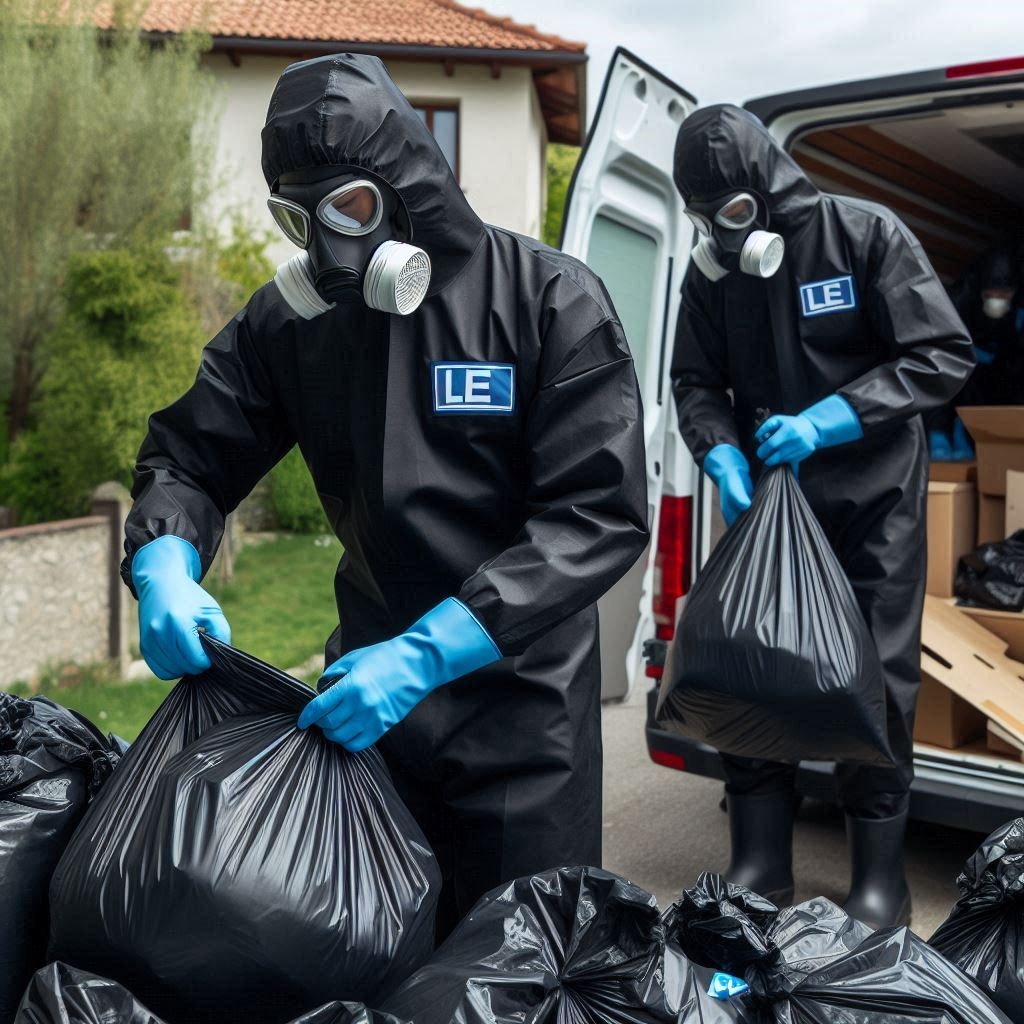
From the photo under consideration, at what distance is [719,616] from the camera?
8.61ft

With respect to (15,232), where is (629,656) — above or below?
below

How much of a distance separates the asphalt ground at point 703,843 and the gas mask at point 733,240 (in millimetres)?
1619

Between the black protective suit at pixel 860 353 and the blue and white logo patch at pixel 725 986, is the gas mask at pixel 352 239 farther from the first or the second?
the black protective suit at pixel 860 353

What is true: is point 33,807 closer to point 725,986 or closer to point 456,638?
point 456,638

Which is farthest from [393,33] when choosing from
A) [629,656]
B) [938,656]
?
[938,656]

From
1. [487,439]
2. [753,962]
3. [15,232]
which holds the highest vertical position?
[15,232]

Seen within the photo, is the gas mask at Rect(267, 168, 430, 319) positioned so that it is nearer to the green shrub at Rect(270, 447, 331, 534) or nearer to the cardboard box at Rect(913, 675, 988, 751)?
the cardboard box at Rect(913, 675, 988, 751)

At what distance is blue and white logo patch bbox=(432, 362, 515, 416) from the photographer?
1718mm

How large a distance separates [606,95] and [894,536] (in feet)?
5.28

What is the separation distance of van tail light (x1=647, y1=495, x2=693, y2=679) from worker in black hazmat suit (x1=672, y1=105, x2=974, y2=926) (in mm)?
588

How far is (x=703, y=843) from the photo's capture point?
3674mm

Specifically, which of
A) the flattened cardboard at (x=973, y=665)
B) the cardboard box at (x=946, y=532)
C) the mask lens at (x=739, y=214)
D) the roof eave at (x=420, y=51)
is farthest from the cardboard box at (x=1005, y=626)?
the roof eave at (x=420, y=51)

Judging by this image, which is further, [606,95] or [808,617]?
[606,95]

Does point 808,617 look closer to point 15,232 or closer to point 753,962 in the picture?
point 753,962
